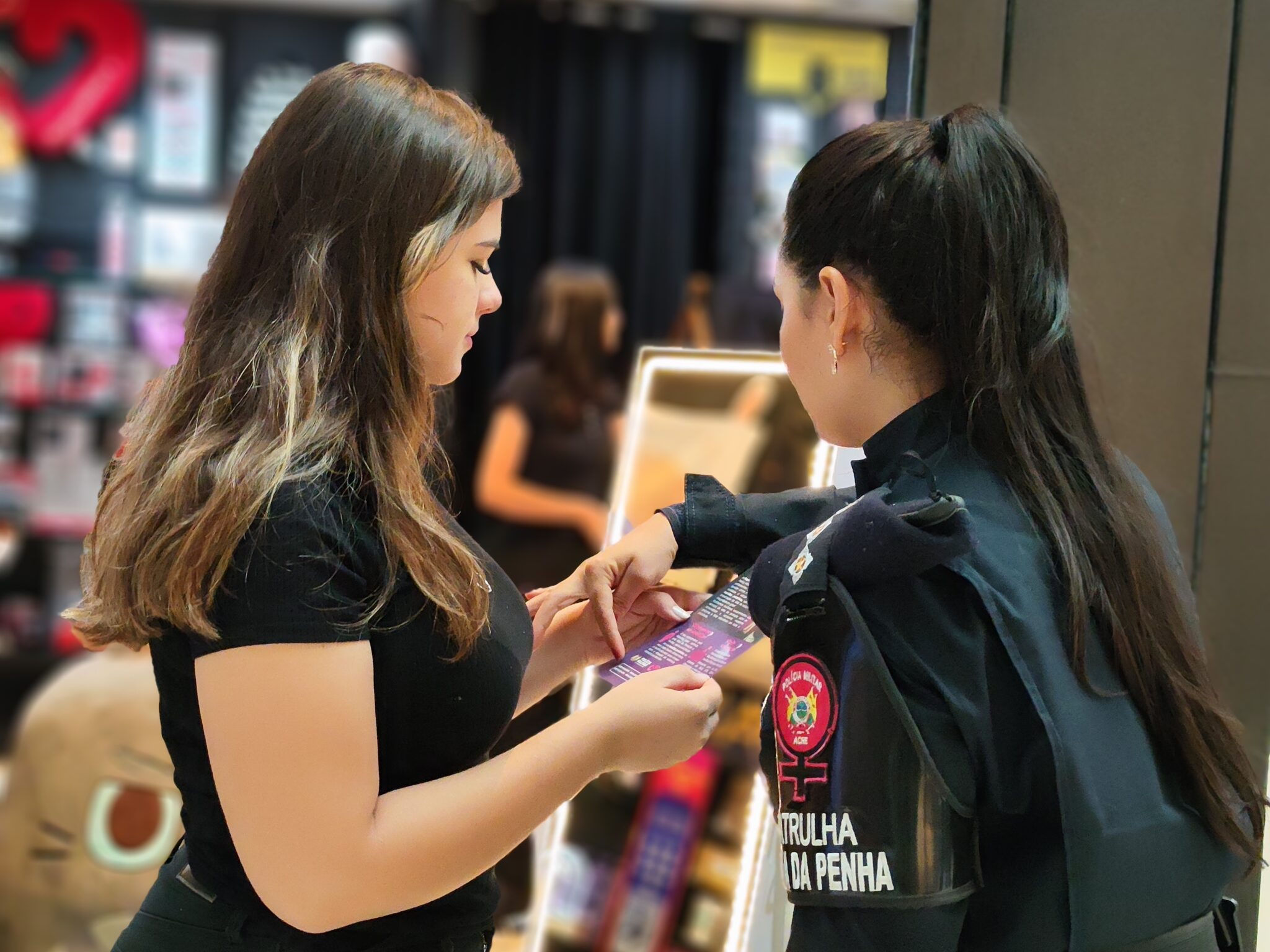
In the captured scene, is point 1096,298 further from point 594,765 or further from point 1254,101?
point 594,765

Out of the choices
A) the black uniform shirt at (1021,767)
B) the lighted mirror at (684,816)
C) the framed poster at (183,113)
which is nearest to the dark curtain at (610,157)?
the framed poster at (183,113)

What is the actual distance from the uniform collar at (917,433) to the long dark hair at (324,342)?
14.0 inches

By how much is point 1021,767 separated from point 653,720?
303 mm

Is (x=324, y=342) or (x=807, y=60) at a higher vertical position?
(x=807, y=60)

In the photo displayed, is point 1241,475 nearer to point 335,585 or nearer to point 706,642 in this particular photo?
point 706,642

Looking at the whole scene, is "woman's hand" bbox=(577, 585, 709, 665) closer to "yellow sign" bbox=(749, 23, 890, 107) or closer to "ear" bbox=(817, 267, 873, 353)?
"ear" bbox=(817, 267, 873, 353)

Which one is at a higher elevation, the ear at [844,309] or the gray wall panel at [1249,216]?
the gray wall panel at [1249,216]

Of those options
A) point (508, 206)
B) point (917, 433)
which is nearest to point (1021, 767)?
point (917, 433)

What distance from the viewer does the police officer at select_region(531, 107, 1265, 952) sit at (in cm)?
92

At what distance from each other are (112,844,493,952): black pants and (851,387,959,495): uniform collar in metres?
0.56

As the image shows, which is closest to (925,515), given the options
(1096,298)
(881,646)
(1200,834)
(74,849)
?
(881,646)

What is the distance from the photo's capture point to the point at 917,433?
1046 millimetres

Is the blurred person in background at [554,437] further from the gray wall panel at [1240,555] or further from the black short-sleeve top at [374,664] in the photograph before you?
the black short-sleeve top at [374,664]

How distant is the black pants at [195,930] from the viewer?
108 centimetres
